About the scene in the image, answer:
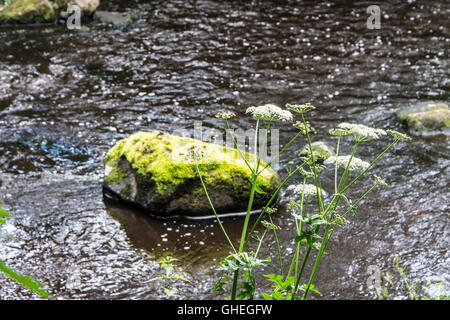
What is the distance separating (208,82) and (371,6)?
7.11m

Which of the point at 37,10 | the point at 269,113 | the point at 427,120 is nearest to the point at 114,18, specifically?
the point at 37,10

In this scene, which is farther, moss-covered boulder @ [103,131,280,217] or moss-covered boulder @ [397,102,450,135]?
moss-covered boulder @ [397,102,450,135]

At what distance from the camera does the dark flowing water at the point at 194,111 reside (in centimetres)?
531

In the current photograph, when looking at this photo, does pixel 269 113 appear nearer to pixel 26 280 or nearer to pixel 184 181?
pixel 26 280

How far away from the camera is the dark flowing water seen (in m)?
5.31

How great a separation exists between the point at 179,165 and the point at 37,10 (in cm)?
951

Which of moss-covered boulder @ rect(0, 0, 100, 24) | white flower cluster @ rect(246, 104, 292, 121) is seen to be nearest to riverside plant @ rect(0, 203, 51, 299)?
white flower cluster @ rect(246, 104, 292, 121)

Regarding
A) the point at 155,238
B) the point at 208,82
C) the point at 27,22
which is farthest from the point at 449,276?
the point at 27,22

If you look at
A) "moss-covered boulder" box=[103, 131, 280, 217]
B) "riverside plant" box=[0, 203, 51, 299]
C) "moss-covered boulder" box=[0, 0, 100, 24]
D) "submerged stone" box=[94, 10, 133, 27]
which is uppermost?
"riverside plant" box=[0, 203, 51, 299]

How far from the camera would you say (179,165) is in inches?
241

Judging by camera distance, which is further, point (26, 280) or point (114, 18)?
point (114, 18)

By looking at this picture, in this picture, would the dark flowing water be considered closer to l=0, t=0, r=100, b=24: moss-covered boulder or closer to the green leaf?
l=0, t=0, r=100, b=24: moss-covered boulder

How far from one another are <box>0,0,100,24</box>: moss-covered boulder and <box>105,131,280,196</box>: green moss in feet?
28.1

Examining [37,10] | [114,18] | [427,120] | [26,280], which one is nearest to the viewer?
[26,280]
